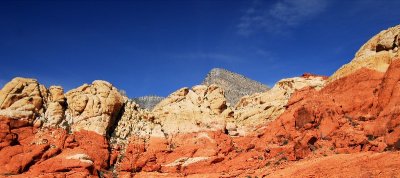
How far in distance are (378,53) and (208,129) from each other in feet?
81.4

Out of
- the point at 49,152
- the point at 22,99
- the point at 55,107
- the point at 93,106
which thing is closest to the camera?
the point at 49,152

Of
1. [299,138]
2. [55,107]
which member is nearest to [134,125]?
[55,107]

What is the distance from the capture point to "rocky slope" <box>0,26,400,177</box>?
5591cm

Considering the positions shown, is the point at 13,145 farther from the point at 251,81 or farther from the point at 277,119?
the point at 251,81

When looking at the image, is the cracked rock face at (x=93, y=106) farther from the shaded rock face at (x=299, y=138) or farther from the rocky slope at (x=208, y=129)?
the shaded rock face at (x=299, y=138)

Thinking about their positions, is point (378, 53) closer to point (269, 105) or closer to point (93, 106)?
point (269, 105)

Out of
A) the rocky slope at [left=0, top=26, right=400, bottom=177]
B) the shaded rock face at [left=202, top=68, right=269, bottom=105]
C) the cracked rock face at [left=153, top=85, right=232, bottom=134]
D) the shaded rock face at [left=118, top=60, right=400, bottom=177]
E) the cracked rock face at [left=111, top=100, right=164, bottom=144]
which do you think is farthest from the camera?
the shaded rock face at [left=202, top=68, right=269, bottom=105]

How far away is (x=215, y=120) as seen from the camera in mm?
71938

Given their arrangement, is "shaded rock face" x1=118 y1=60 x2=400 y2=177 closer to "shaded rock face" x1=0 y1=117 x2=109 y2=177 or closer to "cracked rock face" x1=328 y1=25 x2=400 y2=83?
"cracked rock face" x1=328 y1=25 x2=400 y2=83

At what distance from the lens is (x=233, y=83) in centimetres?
16488

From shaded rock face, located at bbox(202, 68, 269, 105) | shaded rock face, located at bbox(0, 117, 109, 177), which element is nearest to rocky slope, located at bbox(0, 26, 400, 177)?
shaded rock face, located at bbox(0, 117, 109, 177)

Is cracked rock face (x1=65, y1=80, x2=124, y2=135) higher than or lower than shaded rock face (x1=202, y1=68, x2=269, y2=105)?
lower

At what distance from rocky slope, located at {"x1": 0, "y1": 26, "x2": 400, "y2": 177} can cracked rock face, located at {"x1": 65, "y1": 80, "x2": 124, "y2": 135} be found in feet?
0.48

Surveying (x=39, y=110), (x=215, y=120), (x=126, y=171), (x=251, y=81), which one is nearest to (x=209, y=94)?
A: (x=215, y=120)
